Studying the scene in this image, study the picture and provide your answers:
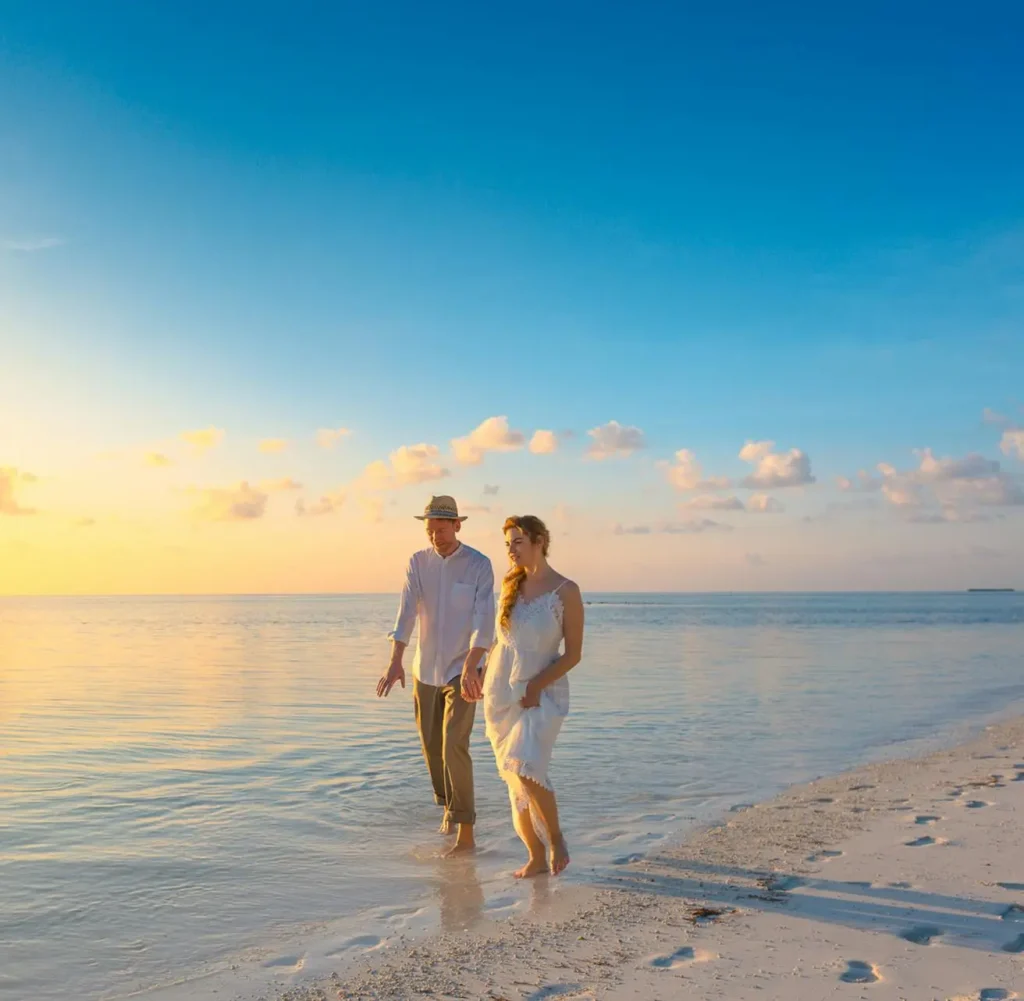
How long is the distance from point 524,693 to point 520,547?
33.9 inches

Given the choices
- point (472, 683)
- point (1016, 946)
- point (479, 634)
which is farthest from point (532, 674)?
point (1016, 946)

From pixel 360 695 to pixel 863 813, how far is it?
992cm

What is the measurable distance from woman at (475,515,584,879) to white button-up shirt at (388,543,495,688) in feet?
1.78

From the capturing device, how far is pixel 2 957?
457cm

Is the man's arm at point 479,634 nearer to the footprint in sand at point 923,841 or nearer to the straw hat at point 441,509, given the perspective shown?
the straw hat at point 441,509

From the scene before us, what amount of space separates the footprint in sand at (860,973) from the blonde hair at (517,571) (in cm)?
255

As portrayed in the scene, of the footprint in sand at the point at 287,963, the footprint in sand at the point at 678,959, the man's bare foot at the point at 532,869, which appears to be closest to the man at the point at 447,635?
the man's bare foot at the point at 532,869

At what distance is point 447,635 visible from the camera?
6.48m

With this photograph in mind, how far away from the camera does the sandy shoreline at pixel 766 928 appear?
3.91m

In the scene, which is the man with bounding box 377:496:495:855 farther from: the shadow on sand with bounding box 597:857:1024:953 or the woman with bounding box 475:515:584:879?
the shadow on sand with bounding box 597:857:1024:953

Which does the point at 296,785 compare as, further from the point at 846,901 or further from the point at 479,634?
the point at 846,901

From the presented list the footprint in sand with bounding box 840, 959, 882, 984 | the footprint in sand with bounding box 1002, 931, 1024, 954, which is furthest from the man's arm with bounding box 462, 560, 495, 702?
the footprint in sand with bounding box 1002, 931, 1024, 954

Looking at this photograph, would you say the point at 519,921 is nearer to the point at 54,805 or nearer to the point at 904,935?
the point at 904,935

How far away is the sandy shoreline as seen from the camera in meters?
3.91
